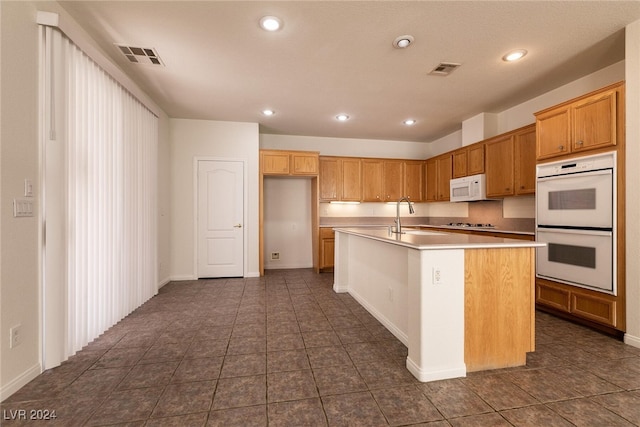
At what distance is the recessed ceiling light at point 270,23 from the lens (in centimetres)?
240

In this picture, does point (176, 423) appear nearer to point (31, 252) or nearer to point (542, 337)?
point (31, 252)

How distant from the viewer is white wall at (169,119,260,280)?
5027mm

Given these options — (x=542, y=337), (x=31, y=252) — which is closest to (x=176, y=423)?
(x=31, y=252)

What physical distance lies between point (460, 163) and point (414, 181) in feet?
4.10

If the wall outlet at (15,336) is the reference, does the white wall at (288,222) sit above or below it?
above

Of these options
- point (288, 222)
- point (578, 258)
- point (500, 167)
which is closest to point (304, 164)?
point (288, 222)

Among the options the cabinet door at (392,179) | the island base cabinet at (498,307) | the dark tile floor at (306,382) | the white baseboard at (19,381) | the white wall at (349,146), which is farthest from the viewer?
the cabinet door at (392,179)

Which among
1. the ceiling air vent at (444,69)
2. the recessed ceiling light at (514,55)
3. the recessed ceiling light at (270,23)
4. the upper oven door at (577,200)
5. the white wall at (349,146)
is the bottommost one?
the upper oven door at (577,200)

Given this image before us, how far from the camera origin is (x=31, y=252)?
2021 mm

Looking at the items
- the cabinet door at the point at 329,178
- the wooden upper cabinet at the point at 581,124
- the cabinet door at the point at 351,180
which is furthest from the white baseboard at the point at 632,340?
the cabinet door at the point at 329,178

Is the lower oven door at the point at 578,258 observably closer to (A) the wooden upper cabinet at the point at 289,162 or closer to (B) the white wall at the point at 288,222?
(A) the wooden upper cabinet at the point at 289,162

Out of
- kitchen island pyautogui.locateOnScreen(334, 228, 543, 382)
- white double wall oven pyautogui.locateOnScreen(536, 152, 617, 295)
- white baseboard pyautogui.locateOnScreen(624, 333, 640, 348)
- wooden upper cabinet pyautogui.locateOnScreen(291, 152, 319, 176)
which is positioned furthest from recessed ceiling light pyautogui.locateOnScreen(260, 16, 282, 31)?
white baseboard pyautogui.locateOnScreen(624, 333, 640, 348)

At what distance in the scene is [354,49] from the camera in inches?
112

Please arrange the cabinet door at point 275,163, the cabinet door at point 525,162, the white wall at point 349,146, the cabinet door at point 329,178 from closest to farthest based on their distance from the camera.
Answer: the cabinet door at point 525,162 < the cabinet door at point 275,163 < the cabinet door at point 329,178 < the white wall at point 349,146
